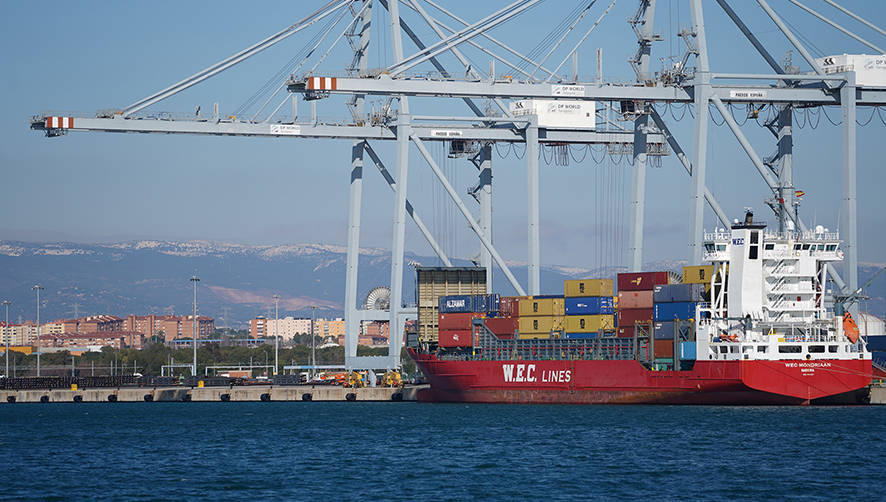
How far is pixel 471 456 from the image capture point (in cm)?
3491

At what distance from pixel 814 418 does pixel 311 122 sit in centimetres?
2859

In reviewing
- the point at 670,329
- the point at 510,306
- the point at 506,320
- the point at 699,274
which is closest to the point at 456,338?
the point at 506,320

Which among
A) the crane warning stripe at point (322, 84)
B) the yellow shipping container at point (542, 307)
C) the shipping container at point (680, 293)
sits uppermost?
the crane warning stripe at point (322, 84)

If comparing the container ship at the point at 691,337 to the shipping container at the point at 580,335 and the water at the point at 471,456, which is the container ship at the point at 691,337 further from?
the water at the point at 471,456

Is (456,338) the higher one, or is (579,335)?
(579,335)

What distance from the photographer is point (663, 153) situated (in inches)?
2488

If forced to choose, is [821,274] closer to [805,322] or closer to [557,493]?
[805,322]

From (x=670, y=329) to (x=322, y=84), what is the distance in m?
17.3

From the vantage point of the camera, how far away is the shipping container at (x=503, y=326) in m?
56.5

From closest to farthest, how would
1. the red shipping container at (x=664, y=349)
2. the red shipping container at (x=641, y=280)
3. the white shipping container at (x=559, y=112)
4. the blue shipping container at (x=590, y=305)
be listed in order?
the red shipping container at (x=664, y=349) → the red shipping container at (x=641, y=280) → the blue shipping container at (x=590, y=305) → the white shipping container at (x=559, y=112)

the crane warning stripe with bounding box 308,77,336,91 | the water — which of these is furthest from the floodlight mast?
the water

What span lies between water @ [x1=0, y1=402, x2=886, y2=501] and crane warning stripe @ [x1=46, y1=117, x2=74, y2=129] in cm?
1353

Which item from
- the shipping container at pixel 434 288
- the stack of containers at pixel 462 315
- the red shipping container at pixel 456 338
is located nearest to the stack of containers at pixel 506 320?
the stack of containers at pixel 462 315

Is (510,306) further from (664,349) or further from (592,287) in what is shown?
(664,349)
